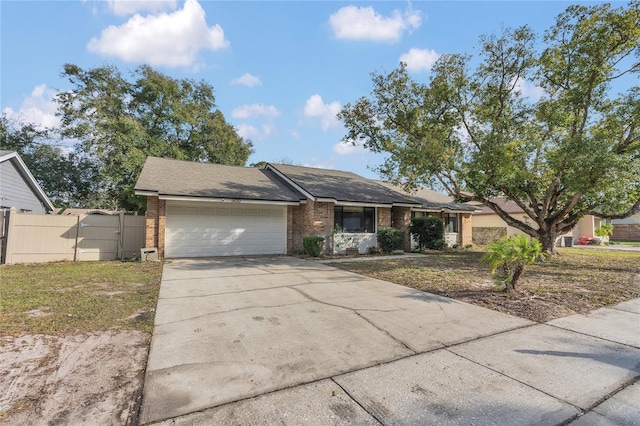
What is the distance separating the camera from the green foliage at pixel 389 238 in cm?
1496

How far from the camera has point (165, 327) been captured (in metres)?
4.46

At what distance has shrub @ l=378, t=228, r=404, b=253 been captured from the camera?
15.0 metres

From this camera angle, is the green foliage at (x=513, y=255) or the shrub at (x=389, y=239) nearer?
the green foliage at (x=513, y=255)

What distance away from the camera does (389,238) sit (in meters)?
15.0

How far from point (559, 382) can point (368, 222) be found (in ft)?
41.7

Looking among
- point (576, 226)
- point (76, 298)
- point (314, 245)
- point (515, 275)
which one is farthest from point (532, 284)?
point (576, 226)

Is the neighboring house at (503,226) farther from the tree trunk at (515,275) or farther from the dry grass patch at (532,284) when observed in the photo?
the tree trunk at (515,275)

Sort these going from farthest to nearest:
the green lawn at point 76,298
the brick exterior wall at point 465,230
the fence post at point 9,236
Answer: the brick exterior wall at point 465,230
the fence post at point 9,236
the green lawn at point 76,298

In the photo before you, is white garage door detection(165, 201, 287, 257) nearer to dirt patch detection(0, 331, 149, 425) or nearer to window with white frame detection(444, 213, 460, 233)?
dirt patch detection(0, 331, 149, 425)

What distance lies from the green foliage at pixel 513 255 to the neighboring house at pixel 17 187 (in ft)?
58.1

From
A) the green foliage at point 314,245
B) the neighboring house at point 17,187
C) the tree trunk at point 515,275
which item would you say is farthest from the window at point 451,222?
the neighboring house at point 17,187

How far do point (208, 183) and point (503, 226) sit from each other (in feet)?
76.1

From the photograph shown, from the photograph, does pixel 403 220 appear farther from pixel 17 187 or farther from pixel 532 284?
pixel 17 187

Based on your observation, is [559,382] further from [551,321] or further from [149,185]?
[149,185]
